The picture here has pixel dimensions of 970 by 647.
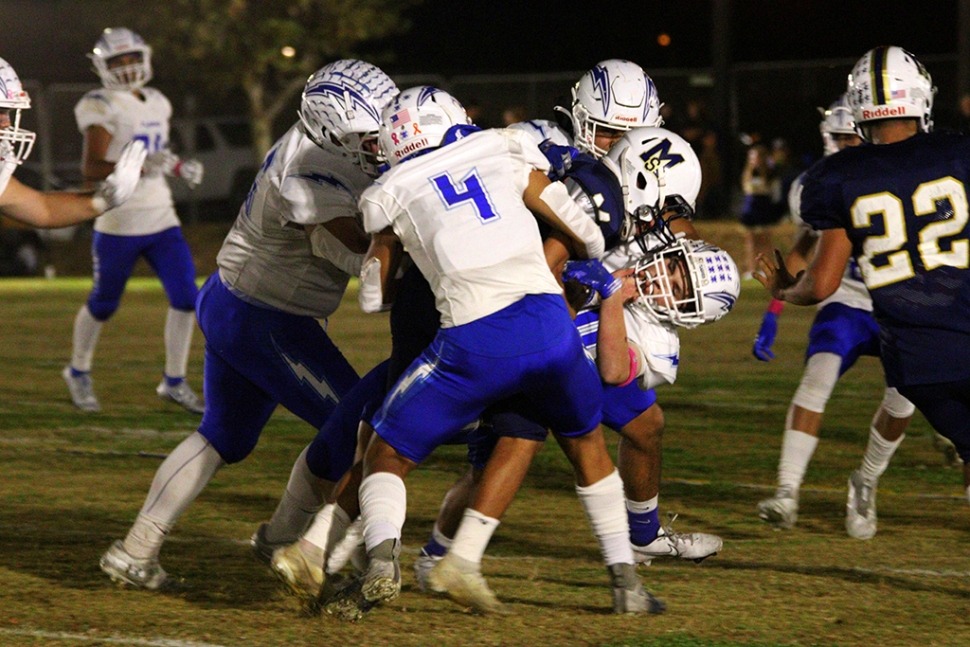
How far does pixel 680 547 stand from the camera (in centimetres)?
513

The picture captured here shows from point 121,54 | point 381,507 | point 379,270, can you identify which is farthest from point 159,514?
point 121,54

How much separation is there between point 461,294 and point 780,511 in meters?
2.06

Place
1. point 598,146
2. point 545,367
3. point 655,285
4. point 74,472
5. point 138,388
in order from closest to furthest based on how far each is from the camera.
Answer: point 545,367 → point 655,285 → point 598,146 → point 74,472 → point 138,388

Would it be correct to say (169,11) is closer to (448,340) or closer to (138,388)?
(138,388)

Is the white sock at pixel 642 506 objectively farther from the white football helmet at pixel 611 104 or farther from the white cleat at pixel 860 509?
the white football helmet at pixel 611 104

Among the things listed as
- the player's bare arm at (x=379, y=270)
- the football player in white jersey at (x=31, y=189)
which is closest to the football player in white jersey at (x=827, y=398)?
the player's bare arm at (x=379, y=270)

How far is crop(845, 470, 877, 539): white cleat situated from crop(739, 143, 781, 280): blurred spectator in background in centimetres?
1156

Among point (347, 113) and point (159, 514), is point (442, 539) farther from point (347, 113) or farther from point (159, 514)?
point (347, 113)

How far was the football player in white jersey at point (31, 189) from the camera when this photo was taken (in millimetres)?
4789

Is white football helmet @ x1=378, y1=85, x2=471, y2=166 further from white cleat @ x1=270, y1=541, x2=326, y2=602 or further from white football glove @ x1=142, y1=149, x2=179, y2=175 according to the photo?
white football glove @ x1=142, y1=149, x2=179, y2=175

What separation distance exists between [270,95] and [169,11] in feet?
7.67

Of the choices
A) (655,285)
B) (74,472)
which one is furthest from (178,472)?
(74,472)

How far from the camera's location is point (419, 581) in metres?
4.75

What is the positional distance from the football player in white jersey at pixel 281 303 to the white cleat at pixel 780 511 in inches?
70.4
